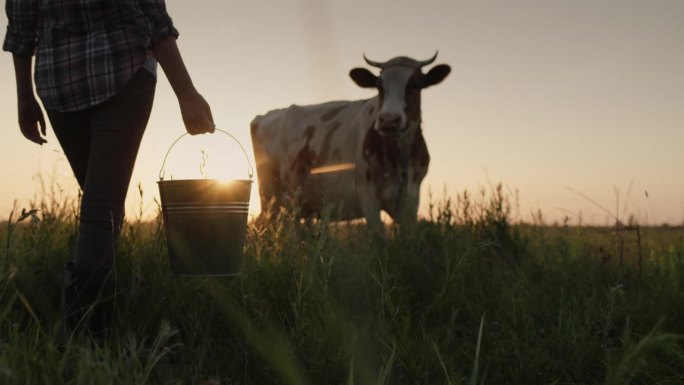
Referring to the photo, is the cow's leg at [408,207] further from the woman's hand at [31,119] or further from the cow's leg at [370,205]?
the woman's hand at [31,119]

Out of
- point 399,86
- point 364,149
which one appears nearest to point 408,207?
point 364,149

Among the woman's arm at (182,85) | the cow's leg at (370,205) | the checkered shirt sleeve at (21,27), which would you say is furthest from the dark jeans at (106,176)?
the cow's leg at (370,205)

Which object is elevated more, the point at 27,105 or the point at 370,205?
the point at 27,105

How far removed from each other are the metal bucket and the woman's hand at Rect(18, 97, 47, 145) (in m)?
0.66

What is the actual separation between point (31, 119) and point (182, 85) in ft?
3.11

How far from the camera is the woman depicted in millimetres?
2660

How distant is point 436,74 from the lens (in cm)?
746

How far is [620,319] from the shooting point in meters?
3.38

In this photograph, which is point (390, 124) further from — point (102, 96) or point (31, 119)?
point (102, 96)

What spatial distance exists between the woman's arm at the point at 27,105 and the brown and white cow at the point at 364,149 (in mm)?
2971

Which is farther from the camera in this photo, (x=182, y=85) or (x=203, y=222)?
(x=203, y=222)

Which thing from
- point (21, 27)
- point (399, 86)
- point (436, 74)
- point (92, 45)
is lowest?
point (92, 45)

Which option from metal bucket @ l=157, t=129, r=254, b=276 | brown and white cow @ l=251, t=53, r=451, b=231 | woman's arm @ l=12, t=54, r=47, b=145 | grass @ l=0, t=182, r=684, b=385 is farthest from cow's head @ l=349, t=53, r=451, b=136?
woman's arm @ l=12, t=54, r=47, b=145

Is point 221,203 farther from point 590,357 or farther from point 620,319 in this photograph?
point 620,319
